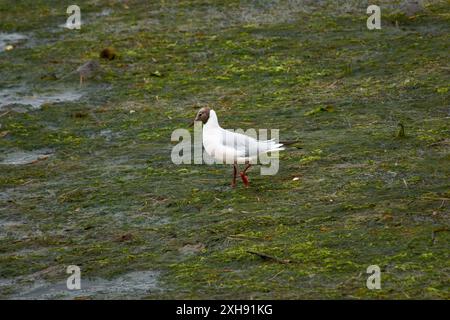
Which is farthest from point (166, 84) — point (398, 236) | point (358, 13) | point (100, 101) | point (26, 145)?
point (398, 236)

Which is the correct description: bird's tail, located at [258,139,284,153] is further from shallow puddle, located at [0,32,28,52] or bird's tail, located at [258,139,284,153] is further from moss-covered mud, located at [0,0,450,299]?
shallow puddle, located at [0,32,28,52]

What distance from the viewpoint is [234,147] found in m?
9.59

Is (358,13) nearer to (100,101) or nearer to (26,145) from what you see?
(100,101)

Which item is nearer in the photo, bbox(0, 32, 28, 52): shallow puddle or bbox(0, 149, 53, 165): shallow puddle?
bbox(0, 149, 53, 165): shallow puddle

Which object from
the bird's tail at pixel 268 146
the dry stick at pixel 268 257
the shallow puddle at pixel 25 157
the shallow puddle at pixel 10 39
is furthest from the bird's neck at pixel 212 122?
the shallow puddle at pixel 10 39

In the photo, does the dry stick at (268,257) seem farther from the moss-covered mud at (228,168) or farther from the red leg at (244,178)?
the red leg at (244,178)

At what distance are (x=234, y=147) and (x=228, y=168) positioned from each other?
71 cm

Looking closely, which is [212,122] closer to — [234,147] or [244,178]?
[234,147]

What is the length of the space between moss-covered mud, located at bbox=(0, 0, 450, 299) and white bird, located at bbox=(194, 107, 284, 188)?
240 millimetres

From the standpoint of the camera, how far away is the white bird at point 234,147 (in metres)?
9.56

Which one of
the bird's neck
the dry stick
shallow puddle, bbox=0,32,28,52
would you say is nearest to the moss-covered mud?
the dry stick

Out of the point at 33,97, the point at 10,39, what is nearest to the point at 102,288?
the point at 33,97

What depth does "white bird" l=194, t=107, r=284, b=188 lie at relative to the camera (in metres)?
9.56
